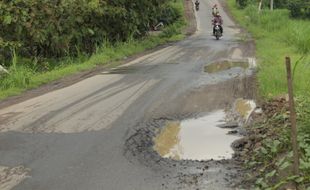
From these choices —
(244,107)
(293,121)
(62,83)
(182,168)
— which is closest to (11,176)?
(182,168)

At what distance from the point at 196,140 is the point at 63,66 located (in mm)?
10418

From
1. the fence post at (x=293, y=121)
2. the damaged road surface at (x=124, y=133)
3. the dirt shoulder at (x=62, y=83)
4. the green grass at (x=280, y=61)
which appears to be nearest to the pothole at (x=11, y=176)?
the damaged road surface at (x=124, y=133)

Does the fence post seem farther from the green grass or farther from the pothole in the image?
the green grass

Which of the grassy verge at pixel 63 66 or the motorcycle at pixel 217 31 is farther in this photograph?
the motorcycle at pixel 217 31

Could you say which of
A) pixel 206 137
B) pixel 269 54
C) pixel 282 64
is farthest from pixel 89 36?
pixel 206 137

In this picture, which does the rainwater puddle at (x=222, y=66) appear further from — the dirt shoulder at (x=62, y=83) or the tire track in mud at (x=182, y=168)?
the tire track in mud at (x=182, y=168)

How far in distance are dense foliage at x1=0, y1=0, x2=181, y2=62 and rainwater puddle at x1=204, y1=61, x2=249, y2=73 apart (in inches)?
251

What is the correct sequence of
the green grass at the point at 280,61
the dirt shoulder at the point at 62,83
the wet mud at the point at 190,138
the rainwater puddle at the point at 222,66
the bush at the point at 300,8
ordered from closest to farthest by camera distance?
1. the wet mud at the point at 190,138
2. the green grass at the point at 280,61
3. the dirt shoulder at the point at 62,83
4. the rainwater puddle at the point at 222,66
5. the bush at the point at 300,8

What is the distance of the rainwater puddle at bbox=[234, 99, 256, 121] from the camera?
32.1 ft

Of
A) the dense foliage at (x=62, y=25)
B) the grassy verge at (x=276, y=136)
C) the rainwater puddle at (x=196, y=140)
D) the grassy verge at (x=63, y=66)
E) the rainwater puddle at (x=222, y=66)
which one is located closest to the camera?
the grassy verge at (x=276, y=136)

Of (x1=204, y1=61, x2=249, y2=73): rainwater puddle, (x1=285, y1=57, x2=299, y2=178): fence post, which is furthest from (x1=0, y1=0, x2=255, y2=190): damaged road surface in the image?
(x1=285, y1=57, x2=299, y2=178): fence post

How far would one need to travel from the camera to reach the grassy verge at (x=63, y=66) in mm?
13766

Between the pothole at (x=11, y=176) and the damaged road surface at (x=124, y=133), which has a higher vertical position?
the pothole at (x=11, y=176)

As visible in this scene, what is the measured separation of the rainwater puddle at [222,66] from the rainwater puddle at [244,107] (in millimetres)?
4616
